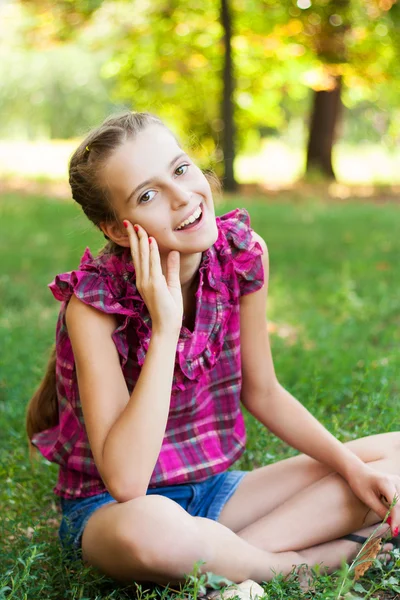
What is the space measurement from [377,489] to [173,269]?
0.82 metres

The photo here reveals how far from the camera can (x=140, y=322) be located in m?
2.18

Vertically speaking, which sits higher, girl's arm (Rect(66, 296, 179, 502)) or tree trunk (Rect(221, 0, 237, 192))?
girl's arm (Rect(66, 296, 179, 502))

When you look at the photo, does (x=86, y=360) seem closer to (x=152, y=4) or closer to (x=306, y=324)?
(x=306, y=324)

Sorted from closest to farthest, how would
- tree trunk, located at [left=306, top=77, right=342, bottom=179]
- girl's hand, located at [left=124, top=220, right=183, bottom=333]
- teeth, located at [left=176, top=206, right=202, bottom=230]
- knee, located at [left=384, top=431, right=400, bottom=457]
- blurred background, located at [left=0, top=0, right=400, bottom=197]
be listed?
girl's hand, located at [left=124, top=220, right=183, bottom=333]
teeth, located at [left=176, top=206, right=202, bottom=230]
knee, located at [left=384, top=431, right=400, bottom=457]
blurred background, located at [left=0, top=0, right=400, bottom=197]
tree trunk, located at [left=306, top=77, right=342, bottom=179]

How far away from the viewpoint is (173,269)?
7.01ft

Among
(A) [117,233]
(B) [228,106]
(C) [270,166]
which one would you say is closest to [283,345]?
(A) [117,233]

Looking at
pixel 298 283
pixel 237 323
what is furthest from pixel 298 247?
pixel 237 323

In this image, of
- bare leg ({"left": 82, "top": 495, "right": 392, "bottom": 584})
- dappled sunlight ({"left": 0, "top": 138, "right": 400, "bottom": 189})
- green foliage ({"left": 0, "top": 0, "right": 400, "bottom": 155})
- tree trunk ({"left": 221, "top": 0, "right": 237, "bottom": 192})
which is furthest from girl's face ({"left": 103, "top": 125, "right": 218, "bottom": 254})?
dappled sunlight ({"left": 0, "top": 138, "right": 400, "bottom": 189})

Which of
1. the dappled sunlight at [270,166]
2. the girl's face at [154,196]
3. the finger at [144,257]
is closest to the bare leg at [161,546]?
the finger at [144,257]

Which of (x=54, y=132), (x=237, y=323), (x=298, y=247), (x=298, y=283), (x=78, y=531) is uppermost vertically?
(x=237, y=323)

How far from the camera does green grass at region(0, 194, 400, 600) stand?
2.06 metres

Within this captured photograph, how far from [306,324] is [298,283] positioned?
43.3 inches

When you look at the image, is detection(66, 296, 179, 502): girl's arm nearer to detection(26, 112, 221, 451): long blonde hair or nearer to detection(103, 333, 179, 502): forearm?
detection(103, 333, 179, 502): forearm

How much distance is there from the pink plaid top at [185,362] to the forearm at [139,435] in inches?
7.6
